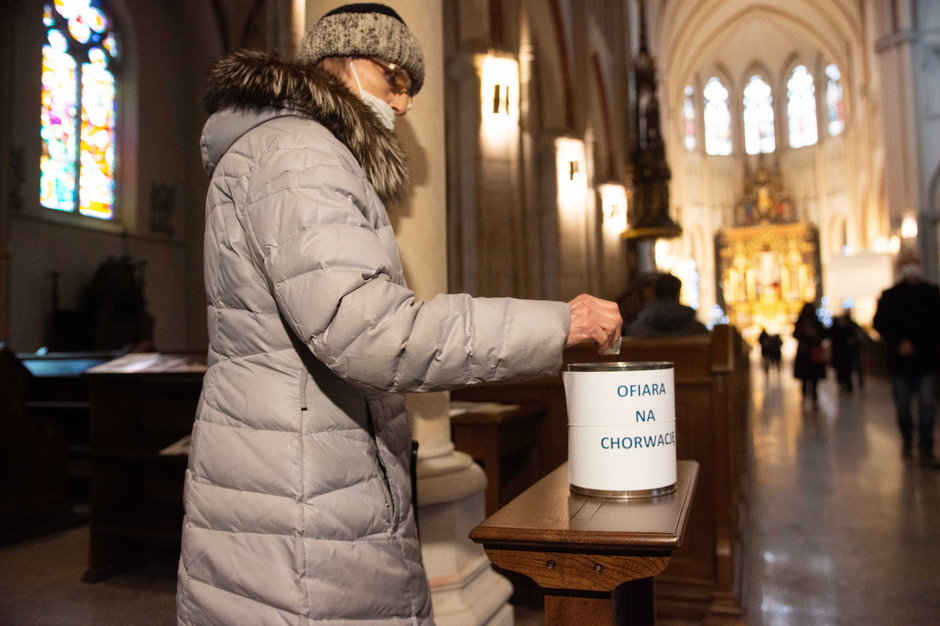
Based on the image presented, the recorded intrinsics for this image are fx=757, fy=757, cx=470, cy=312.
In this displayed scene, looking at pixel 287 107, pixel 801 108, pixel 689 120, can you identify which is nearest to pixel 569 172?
pixel 287 107

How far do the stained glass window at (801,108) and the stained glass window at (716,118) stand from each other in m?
2.63

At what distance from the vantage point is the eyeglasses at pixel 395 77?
64.6 inches

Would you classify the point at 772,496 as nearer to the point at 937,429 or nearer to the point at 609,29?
the point at 937,429

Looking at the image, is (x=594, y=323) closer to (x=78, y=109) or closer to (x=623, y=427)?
(x=623, y=427)

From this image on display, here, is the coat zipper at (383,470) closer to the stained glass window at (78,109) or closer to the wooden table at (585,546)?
the wooden table at (585,546)

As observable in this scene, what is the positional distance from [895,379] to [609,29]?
496 inches

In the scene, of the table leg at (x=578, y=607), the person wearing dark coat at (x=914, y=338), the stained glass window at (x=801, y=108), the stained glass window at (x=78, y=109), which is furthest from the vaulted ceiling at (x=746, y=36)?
the table leg at (x=578, y=607)

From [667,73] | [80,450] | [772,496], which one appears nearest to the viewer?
[772,496]

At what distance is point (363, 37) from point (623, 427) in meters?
0.96

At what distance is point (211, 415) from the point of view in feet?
4.53

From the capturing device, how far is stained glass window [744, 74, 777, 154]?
33.9 meters

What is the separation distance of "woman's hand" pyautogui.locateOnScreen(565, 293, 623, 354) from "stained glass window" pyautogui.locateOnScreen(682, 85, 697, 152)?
34255mm

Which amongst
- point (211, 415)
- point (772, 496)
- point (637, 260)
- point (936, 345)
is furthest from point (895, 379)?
point (637, 260)

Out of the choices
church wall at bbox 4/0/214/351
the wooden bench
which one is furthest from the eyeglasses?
church wall at bbox 4/0/214/351
